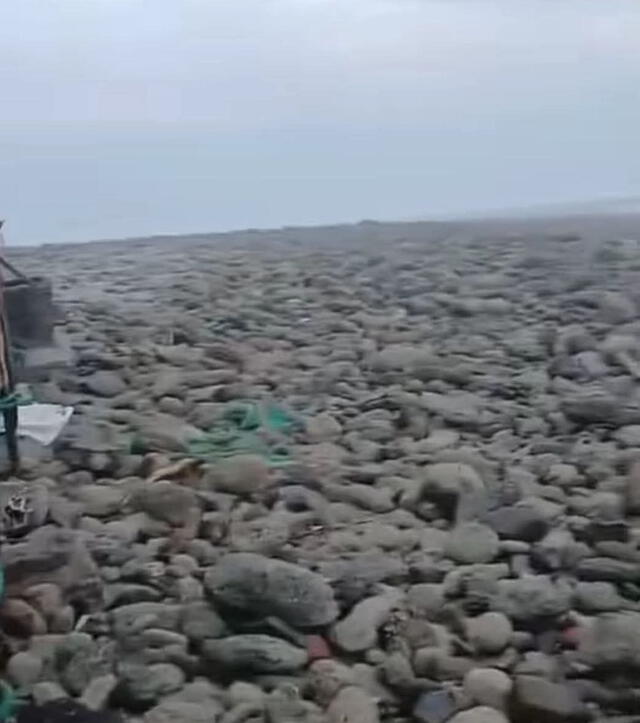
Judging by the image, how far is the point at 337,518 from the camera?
→ 2.16m

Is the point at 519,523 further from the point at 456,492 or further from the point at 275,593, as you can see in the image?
the point at 275,593

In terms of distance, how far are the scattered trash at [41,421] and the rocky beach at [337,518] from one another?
1.5 inches

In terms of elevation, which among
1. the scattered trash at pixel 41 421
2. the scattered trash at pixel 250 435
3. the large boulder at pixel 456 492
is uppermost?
the scattered trash at pixel 41 421

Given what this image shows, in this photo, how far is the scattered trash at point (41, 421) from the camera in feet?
8.02

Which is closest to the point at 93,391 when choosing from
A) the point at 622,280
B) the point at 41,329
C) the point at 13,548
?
the point at 41,329

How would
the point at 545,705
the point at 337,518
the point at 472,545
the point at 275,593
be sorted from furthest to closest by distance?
the point at 337,518, the point at 472,545, the point at 275,593, the point at 545,705

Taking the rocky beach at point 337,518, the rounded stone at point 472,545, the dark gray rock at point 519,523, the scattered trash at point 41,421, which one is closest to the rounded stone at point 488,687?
the rocky beach at point 337,518

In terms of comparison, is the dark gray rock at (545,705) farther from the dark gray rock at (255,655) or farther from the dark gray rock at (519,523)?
the dark gray rock at (519,523)

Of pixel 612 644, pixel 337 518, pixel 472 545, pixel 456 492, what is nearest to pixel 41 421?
pixel 337 518

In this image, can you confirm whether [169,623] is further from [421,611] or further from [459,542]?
[459,542]

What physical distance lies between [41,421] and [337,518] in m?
0.69

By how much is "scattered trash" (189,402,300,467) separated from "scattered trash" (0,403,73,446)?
27 cm

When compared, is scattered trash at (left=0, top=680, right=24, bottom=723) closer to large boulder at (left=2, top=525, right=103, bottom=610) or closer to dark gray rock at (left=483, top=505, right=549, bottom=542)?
large boulder at (left=2, top=525, right=103, bottom=610)

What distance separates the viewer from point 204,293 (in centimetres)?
433
